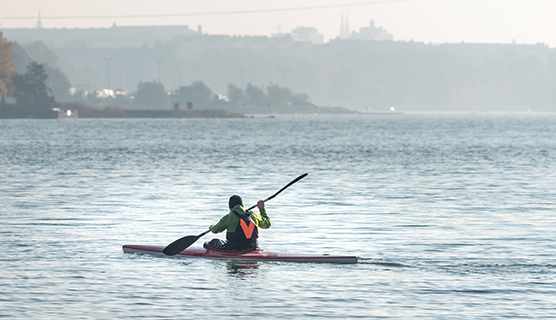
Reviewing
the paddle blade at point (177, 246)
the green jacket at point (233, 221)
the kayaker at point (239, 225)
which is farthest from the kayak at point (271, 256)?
the green jacket at point (233, 221)

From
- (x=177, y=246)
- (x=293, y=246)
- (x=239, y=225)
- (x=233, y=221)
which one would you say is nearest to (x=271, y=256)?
(x=239, y=225)

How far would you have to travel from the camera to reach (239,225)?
20562 mm

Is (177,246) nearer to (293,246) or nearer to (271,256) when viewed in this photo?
(271,256)

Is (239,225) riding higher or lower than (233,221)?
lower

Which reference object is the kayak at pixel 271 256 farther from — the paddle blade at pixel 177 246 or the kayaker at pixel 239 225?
the paddle blade at pixel 177 246

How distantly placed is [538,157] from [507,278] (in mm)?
60509

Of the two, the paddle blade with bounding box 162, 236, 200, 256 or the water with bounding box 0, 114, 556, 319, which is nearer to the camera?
the water with bounding box 0, 114, 556, 319

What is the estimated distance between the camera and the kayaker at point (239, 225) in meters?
20.4

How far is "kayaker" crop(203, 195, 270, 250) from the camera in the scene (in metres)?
20.4

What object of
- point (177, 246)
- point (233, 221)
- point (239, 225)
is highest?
point (233, 221)

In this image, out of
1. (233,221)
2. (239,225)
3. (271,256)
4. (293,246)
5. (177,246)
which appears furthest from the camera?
(293,246)

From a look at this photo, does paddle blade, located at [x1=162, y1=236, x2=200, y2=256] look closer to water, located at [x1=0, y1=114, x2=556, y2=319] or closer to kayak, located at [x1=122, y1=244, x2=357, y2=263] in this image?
water, located at [x1=0, y1=114, x2=556, y2=319]

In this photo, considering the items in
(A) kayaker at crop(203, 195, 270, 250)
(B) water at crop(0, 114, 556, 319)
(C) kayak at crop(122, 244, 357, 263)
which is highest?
(A) kayaker at crop(203, 195, 270, 250)

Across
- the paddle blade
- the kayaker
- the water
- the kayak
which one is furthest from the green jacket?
the paddle blade
